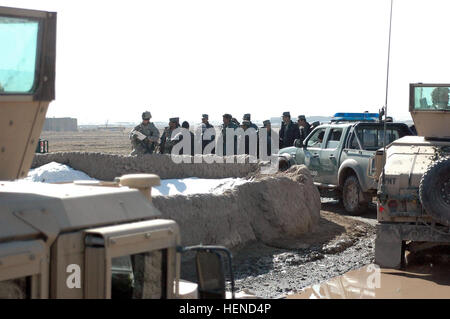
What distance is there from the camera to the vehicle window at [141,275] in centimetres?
335

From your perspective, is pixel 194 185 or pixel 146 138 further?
pixel 146 138

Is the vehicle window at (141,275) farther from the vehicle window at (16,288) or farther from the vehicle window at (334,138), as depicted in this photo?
the vehicle window at (334,138)

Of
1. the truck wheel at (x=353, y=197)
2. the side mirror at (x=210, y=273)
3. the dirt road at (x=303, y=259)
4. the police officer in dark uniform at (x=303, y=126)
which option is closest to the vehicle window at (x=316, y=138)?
the truck wheel at (x=353, y=197)

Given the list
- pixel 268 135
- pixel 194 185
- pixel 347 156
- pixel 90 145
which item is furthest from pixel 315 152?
pixel 90 145

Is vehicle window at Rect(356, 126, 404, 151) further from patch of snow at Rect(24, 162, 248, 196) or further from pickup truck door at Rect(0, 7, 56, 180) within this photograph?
pickup truck door at Rect(0, 7, 56, 180)

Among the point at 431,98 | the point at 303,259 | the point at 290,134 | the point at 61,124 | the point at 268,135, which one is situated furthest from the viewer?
the point at 61,124

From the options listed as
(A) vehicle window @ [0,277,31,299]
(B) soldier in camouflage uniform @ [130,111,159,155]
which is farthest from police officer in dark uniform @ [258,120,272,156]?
(A) vehicle window @ [0,277,31,299]

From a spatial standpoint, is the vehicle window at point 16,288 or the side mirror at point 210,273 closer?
the vehicle window at point 16,288

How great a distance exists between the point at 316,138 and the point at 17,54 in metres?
12.6

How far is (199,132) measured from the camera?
16875 millimetres

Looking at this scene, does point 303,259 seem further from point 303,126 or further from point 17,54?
point 303,126

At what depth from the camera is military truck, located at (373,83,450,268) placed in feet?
29.5

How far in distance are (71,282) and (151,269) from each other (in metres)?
0.43
